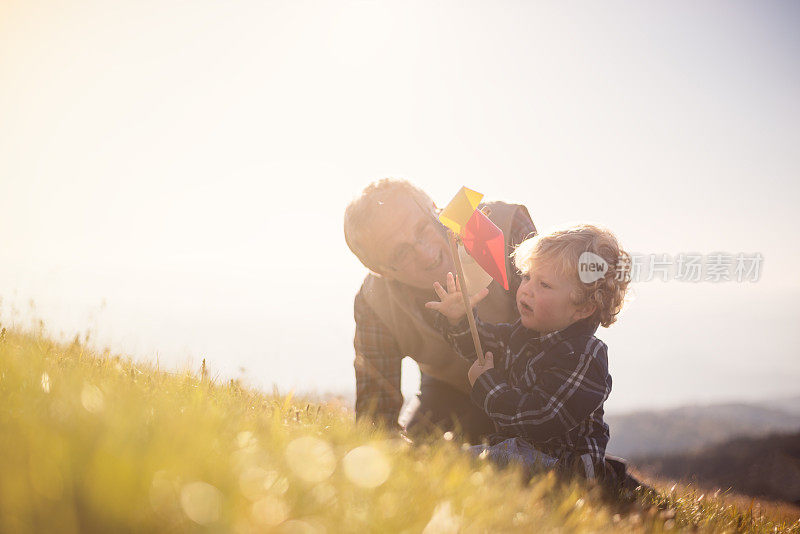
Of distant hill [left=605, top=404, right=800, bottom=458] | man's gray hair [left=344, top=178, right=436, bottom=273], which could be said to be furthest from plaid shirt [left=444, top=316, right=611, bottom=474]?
distant hill [left=605, top=404, right=800, bottom=458]

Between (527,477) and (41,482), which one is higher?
(41,482)

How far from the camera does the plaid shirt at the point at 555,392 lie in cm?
321

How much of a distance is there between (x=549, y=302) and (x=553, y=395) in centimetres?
72

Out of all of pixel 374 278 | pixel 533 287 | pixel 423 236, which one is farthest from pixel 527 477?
pixel 374 278

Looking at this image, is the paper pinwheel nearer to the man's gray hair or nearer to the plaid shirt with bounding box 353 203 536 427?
the man's gray hair

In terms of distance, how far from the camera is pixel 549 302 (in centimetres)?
354

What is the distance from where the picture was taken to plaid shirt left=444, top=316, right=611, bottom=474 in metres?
3.21

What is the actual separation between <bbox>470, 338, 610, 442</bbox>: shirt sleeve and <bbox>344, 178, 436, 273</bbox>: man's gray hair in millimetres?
1658

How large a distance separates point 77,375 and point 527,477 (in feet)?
7.53

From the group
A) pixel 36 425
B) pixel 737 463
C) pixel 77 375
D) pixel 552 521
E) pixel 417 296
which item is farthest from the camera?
pixel 737 463

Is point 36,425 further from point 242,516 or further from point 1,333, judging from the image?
point 1,333

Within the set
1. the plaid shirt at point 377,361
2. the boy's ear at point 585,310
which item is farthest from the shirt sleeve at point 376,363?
the boy's ear at point 585,310

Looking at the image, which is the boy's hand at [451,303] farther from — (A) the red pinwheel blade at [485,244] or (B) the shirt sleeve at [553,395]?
(B) the shirt sleeve at [553,395]

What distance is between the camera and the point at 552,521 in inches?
67.1
